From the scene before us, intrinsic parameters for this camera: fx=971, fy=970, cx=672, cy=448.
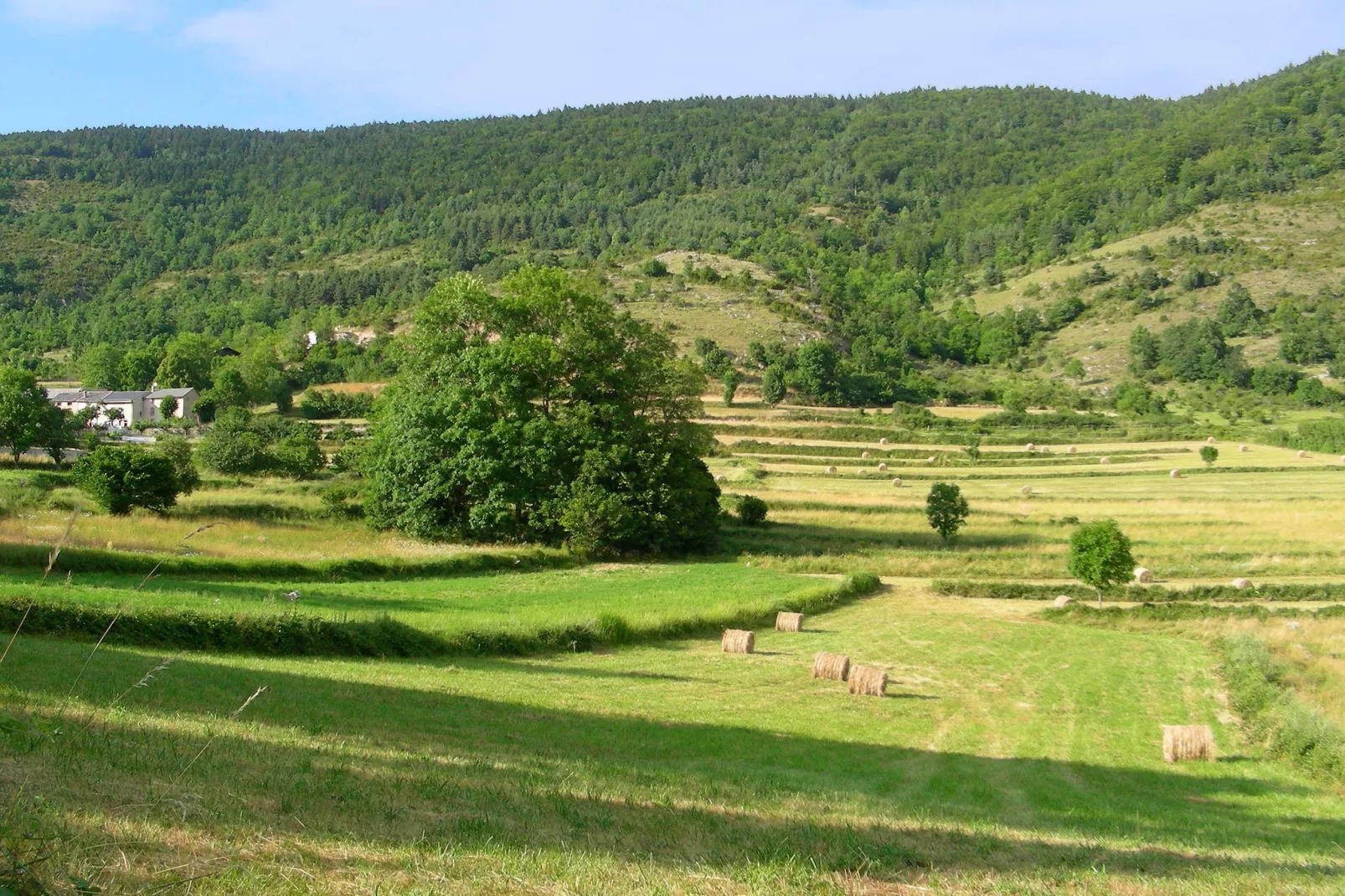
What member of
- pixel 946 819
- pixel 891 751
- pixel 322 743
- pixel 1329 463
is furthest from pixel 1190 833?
pixel 1329 463

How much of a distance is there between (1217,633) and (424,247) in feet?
588

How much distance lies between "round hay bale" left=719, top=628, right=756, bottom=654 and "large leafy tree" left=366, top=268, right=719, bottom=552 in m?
15.4

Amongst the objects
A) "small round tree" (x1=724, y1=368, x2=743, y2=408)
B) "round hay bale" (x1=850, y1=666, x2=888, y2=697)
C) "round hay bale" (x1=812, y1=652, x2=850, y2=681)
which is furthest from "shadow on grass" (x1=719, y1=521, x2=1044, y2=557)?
"small round tree" (x1=724, y1=368, x2=743, y2=408)

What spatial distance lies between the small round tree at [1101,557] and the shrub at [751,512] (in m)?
18.4

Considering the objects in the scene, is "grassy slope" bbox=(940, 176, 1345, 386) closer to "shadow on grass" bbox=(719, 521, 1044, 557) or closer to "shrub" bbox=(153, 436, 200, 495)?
"shadow on grass" bbox=(719, 521, 1044, 557)

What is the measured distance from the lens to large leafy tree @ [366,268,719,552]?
43.1 m

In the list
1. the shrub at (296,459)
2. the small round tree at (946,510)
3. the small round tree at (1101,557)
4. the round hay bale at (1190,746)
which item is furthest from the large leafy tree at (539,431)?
the round hay bale at (1190,746)

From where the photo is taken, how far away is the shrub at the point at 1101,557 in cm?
3644

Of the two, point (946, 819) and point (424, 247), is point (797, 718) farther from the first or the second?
point (424, 247)

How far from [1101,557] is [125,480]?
38215mm

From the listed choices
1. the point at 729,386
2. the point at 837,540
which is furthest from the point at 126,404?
the point at 837,540

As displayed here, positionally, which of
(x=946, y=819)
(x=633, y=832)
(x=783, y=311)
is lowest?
(x=946, y=819)

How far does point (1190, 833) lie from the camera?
11.8 metres

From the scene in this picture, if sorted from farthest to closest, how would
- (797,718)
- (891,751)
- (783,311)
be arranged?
(783,311)
(797,718)
(891,751)
